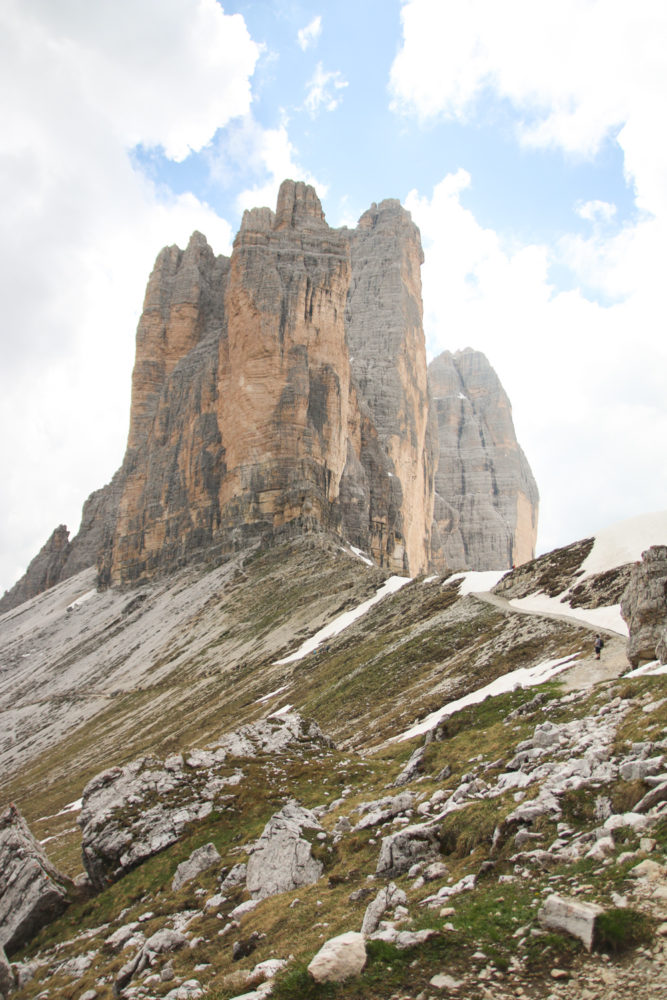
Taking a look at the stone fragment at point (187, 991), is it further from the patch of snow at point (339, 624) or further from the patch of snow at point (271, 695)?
the patch of snow at point (339, 624)

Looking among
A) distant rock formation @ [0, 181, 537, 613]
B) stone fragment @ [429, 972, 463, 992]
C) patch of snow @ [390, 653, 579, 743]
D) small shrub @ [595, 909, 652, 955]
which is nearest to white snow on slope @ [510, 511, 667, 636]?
patch of snow @ [390, 653, 579, 743]

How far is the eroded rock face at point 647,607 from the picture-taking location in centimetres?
1903

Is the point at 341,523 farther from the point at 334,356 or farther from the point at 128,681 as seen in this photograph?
the point at 128,681

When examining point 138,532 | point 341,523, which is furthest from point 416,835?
point 138,532

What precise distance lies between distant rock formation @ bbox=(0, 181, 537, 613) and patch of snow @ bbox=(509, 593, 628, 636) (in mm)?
55290

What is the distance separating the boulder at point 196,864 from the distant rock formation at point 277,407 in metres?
77.5

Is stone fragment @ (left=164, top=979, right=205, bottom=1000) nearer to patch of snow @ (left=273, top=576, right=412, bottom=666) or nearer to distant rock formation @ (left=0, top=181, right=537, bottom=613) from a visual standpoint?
patch of snow @ (left=273, top=576, right=412, bottom=666)

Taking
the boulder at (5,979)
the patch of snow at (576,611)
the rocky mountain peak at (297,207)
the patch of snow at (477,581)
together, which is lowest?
the boulder at (5,979)

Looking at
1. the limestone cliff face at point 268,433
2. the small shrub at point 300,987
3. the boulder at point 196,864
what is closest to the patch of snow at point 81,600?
the limestone cliff face at point 268,433

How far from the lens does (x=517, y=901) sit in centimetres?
748

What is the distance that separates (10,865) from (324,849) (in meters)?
10.3

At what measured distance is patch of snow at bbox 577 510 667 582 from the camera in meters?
37.6

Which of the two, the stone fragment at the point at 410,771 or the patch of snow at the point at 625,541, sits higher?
the patch of snow at the point at 625,541

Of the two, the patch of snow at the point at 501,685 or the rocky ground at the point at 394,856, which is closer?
the rocky ground at the point at 394,856
